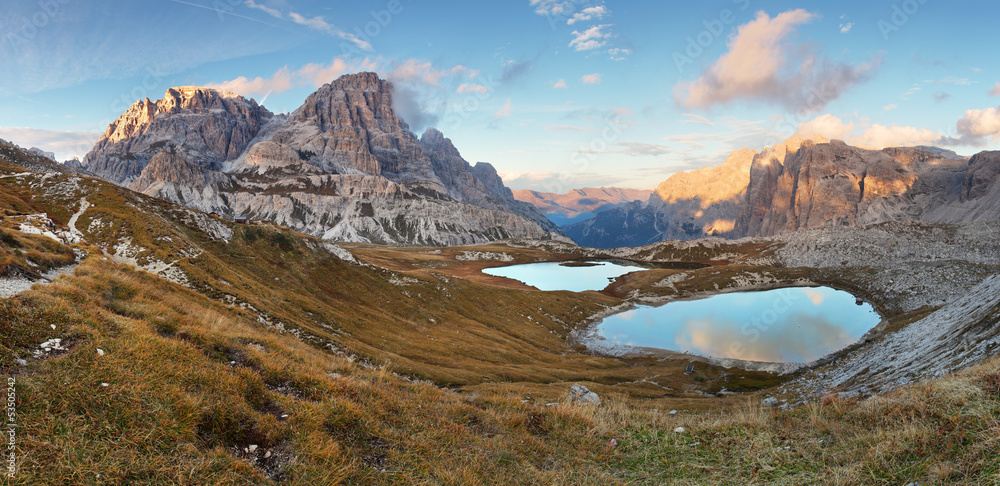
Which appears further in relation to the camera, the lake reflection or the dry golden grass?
the lake reflection

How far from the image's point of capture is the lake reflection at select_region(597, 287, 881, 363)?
65.6 meters

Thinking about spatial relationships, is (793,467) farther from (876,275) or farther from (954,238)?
(954,238)

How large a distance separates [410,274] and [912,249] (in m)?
170

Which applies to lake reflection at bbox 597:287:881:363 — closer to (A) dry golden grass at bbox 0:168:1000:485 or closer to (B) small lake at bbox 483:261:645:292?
(B) small lake at bbox 483:261:645:292

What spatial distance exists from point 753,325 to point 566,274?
276ft

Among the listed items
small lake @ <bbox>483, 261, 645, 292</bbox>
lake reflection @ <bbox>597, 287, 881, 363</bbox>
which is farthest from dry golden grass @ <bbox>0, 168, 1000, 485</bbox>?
small lake @ <bbox>483, 261, 645, 292</bbox>

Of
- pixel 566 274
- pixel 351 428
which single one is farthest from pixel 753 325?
pixel 351 428

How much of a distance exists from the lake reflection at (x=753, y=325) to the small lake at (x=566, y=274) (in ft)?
105

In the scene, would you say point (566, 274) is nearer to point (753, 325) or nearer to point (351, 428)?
point (753, 325)

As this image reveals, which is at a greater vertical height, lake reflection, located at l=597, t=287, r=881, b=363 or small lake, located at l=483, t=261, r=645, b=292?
small lake, located at l=483, t=261, r=645, b=292

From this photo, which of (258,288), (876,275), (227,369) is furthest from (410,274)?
(876,275)

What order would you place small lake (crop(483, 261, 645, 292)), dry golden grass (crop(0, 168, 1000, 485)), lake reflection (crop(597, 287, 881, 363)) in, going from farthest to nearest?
1. small lake (crop(483, 261, 645, 292))
2. lake reflection (crop(597, 287, 881, 363))
3. dry golden grass (crop(0, 168, 1000, 485))

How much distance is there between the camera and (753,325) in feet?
→ 267

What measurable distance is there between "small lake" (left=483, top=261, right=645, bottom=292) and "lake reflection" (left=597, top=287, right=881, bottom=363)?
32.2m
